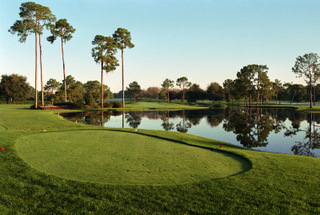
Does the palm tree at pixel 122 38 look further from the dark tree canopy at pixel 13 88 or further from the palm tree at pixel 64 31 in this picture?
the dark tree canopy at pixel 13 88

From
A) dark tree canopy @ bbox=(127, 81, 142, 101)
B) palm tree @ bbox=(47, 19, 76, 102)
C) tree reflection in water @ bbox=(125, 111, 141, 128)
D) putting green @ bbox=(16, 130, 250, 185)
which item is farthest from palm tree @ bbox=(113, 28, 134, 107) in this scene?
dark tree canopy @ bbox=(127, 81, 142, 101)

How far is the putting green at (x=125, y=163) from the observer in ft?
15.8

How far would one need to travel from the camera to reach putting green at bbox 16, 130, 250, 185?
190 inches

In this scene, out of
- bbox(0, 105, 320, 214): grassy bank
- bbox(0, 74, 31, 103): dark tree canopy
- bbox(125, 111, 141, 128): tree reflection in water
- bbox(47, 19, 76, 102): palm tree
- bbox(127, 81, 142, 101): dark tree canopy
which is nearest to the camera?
bbox(0, 105, 320, 214): grassy bank

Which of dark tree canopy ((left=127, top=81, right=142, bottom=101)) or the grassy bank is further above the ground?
dark tree canopy ((left=127, top=81, right=142, bottom=101))

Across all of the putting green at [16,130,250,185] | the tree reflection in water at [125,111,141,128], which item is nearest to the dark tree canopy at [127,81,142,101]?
the tree reflection in water at [125,111,141,128]

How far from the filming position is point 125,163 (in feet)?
19.0

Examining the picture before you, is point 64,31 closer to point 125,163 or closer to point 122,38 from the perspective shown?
point 122,38

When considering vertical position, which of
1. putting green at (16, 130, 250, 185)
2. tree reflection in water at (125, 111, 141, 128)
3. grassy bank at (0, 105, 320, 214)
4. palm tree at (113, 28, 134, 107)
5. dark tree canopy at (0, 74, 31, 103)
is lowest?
tree reflection in water at (125, 111, 141, 128)

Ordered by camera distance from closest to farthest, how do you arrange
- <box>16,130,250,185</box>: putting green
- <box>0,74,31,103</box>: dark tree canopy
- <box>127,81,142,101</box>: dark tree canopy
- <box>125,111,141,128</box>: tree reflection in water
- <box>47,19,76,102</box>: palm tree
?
<box>16,130,250,185</box>: putting green, <box>125,111,141,128</box>: tree reflection in water, <box>47,19,76,102</box>: palm tree, <box>0,74,31,103</box>: dark tree canopy, <box>127,81,142,101</box>: dark tree canopy

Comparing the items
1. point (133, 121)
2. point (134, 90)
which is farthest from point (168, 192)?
point (134, 90)

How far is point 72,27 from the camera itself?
46688 millimetres

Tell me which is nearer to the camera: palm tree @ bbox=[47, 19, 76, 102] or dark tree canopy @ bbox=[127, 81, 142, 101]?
palm tree @ bbox=[47, 19, 76, 102]

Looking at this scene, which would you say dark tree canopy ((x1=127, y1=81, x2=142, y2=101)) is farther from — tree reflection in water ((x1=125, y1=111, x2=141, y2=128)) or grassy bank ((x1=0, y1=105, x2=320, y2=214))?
grassy bank ((x1=0, y1=105, x2=320, y2=214))
